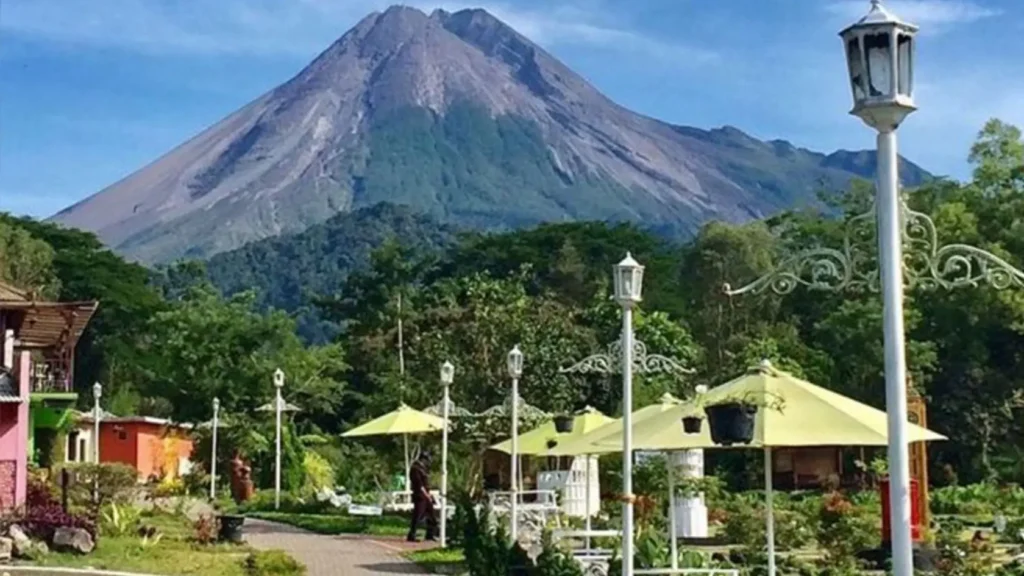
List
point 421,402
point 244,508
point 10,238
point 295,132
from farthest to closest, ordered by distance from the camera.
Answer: point 295,132, point 10,238, point 421,402, point 244,508

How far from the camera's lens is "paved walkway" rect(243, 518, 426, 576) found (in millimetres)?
17328

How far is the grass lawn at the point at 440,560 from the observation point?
1709cm

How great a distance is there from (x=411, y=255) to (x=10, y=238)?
14.8 metres

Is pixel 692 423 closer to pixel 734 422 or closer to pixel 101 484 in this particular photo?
pixel 734 422

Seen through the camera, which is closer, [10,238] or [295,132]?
[10,238]

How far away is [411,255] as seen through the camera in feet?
198

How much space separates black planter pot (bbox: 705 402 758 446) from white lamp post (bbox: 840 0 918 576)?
3969 mm

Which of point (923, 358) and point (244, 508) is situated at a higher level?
point (923, 358)

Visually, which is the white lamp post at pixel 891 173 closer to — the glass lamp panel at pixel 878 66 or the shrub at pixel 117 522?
the glass lamp panel at pixel 878 66

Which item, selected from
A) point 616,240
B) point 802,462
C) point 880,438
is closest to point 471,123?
point 616,240

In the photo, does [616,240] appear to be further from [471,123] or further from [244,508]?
[471,123]

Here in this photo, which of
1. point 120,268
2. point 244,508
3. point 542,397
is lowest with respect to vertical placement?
point 244,508

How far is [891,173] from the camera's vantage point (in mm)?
6074

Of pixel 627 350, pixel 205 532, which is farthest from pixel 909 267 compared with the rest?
pixel 205 532
